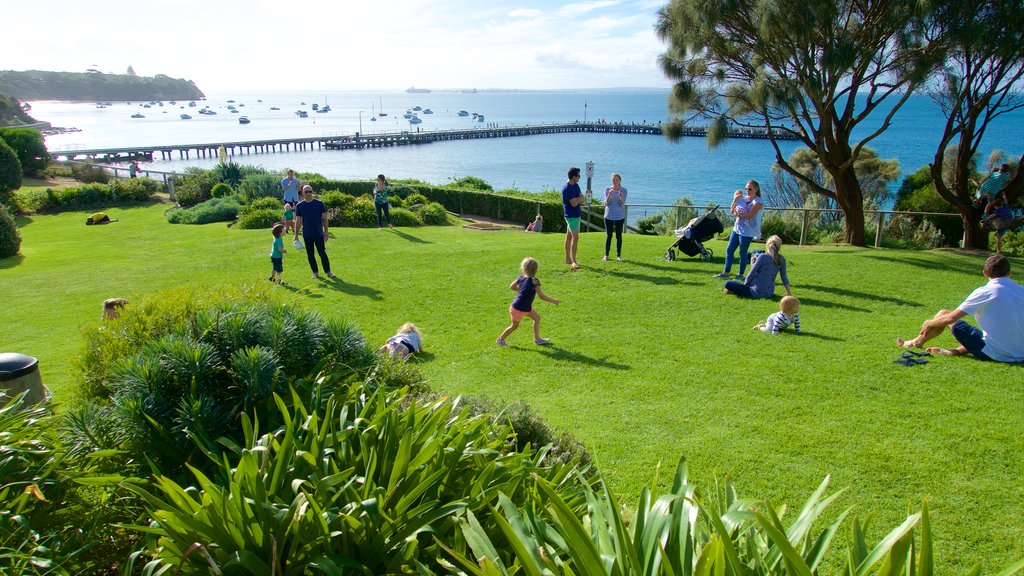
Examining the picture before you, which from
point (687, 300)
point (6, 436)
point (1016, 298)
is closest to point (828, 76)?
point (687, 300)

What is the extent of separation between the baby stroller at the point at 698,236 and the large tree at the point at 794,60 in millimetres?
3708

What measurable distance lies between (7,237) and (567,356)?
1900cm

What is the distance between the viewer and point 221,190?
28969 millimetres

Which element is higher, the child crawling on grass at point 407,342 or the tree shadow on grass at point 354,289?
the child crawling on grass at point 407,342

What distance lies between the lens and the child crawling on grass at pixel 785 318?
8695 mm

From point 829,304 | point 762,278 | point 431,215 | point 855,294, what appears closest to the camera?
point 829,304

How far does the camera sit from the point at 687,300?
10.8m

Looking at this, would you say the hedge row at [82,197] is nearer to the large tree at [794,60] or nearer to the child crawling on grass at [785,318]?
the large tree at [794,60]

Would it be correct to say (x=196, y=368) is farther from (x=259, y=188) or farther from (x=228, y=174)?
(x=228, y=174)

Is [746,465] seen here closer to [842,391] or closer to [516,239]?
[842,391]

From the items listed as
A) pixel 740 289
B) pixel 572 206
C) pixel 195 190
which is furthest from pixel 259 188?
pixel 740 289

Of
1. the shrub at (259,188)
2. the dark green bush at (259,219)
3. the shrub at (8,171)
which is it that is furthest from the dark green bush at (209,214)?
the shrub at (8,171)

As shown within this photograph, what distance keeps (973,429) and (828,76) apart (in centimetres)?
1288

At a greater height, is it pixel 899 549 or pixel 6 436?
pixel 899 549
